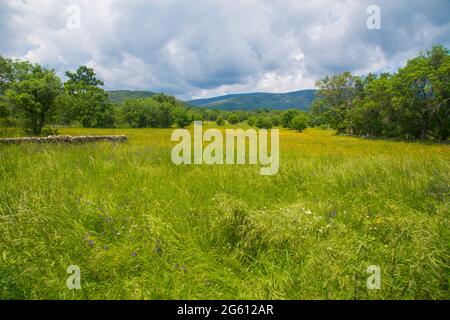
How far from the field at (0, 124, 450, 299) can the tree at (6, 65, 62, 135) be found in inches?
767

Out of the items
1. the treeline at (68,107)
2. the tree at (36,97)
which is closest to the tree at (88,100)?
the treeline at (68,107)

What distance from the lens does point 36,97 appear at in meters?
21.3

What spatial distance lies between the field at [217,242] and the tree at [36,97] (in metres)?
19.5

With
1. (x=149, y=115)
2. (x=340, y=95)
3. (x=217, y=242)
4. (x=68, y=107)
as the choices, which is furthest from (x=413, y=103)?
(x=149, y=115)

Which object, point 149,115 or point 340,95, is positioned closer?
point 340,95

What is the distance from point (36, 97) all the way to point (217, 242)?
24860 mm

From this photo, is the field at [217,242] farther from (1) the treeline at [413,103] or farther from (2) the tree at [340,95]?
(2) the tree at [340,95]

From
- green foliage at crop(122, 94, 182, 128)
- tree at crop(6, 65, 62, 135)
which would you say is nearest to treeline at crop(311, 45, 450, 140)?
tree at crop(6, 65, 62, 135)

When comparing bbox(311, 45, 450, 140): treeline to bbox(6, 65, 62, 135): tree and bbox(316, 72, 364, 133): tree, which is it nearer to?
bbox(316, 72, 364, 133): tree

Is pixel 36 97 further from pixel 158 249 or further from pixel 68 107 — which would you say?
pixel 158 249

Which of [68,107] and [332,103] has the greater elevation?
[332,103]

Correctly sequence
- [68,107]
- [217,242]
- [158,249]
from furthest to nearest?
[68,107] → [217,242] → [158,249]

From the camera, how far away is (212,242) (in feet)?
12.3
